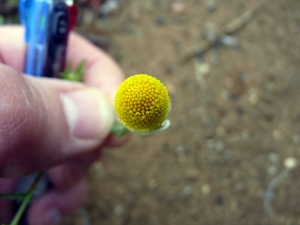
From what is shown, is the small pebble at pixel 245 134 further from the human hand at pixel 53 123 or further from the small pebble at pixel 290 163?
the human hand at pixel 53 123

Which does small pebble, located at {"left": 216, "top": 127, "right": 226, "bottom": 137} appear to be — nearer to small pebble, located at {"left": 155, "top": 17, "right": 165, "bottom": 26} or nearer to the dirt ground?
the dirt ground

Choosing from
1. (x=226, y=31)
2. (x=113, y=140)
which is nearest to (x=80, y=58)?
(x=113, y=140)

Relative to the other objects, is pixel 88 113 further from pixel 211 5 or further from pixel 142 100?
pixel 211 5

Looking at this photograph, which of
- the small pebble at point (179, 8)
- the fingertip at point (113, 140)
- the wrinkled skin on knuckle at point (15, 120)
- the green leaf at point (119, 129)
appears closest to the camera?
the wrinkled skin on knuckle at point (15, 120)

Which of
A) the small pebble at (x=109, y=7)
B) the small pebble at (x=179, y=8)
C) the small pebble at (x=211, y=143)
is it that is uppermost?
the small pebble at (x=179, y=8)

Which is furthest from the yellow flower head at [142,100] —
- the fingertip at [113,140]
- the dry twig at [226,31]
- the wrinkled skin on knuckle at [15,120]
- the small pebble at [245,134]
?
the dry twig at [226,31]

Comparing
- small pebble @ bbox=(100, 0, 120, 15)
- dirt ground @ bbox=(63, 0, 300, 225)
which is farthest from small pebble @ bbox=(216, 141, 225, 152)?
small pebble @ bbox=(100, 0, 120, 15)
